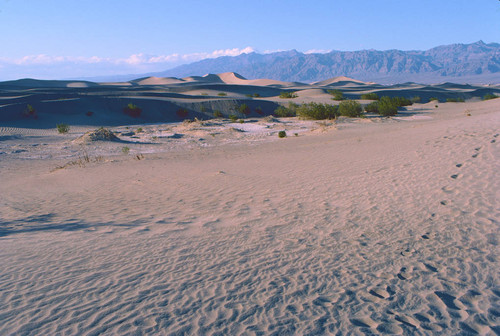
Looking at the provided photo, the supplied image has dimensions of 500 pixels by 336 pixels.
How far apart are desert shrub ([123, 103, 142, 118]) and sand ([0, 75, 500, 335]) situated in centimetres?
2149

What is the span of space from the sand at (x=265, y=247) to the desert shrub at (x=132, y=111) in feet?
70.5

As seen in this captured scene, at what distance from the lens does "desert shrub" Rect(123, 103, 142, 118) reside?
32688 mm

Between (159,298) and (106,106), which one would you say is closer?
(159,298)

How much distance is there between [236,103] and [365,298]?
33685mm

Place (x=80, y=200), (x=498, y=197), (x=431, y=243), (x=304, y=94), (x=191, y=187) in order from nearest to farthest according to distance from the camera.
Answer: (x=431, y=243) → (x=498, y=197) → (x=80, y=200) → (x=191, y=187) → (x=304, y=94)

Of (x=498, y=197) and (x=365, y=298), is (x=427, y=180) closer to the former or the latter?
(x=498, y=197)

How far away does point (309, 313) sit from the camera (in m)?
3.57

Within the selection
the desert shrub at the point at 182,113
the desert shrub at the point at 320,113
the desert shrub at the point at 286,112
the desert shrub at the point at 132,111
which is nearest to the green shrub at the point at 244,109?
the desert shrub at the point at 286,112

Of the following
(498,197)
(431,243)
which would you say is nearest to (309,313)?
(431,243)

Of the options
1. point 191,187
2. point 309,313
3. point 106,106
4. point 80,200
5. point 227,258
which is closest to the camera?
point 309,313

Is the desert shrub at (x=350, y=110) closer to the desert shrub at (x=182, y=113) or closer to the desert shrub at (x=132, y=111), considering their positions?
the desert shrub at (x=182, y=113)

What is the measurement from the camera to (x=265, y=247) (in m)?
5.35

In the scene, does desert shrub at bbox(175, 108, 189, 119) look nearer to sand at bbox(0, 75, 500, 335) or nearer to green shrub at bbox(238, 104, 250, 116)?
green shrub at bbox(238, 104, 250, 116)

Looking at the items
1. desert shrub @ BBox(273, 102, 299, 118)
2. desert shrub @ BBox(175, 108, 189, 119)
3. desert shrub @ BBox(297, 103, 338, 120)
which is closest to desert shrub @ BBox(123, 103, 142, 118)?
desert shrub @ BBox(175, 108, 189, 119)
